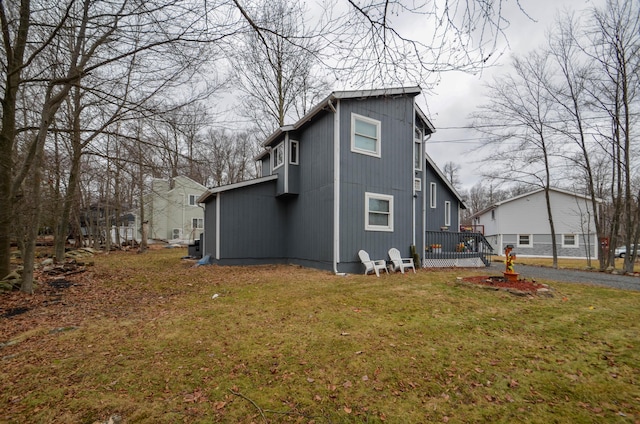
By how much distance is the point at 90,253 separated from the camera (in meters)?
17.2

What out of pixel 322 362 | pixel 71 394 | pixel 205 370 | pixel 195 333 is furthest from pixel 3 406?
pixel 322 362

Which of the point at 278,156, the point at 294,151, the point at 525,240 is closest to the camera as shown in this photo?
the point at 294,151

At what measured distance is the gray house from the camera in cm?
944

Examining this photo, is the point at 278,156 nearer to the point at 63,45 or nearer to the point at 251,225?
the point at 251,225

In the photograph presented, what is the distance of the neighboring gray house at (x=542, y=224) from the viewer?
2330 centimetres

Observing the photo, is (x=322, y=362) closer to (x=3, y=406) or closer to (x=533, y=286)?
(x=3, y=406)

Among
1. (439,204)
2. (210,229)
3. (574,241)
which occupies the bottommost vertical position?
(574,241)

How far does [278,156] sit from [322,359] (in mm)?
10411

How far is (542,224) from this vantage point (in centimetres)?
2523

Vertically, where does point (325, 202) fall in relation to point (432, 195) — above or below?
below

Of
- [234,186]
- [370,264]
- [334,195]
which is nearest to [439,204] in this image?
[370,264]

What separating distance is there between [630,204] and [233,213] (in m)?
16.7

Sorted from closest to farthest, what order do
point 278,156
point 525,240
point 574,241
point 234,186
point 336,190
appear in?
point 336,190 < point 234,186 < point 278,156 < point 574,241 < point 525,240

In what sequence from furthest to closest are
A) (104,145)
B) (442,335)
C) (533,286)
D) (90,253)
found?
(90,253) → (104,145) → (533,286) → (442,335)
